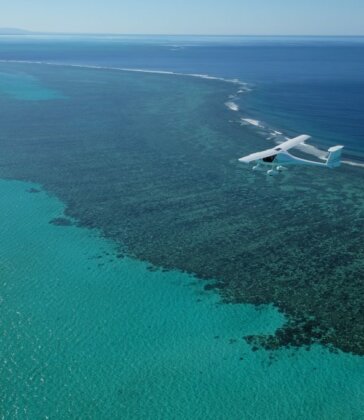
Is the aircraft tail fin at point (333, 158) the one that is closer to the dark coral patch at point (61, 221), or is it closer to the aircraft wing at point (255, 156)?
the aircraft wing at point (255, 156)

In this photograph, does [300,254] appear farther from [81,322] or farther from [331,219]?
[81,322]

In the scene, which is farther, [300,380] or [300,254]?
[300,254]

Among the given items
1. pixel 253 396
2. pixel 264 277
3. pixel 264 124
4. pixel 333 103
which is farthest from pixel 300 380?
pixel 333 103

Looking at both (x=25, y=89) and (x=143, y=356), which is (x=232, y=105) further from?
(x=143, y=356)

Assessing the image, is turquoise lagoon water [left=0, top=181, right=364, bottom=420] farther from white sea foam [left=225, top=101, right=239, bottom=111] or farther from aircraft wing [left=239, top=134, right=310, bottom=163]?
white sea foam [left=225, top=101, right=239, bottom=111]

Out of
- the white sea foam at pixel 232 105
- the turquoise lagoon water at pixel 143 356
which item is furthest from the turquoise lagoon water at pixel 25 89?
the turquoise lagoon water at pixel 143 356


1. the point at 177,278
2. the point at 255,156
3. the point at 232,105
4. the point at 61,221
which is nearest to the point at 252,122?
the point at 232,105
